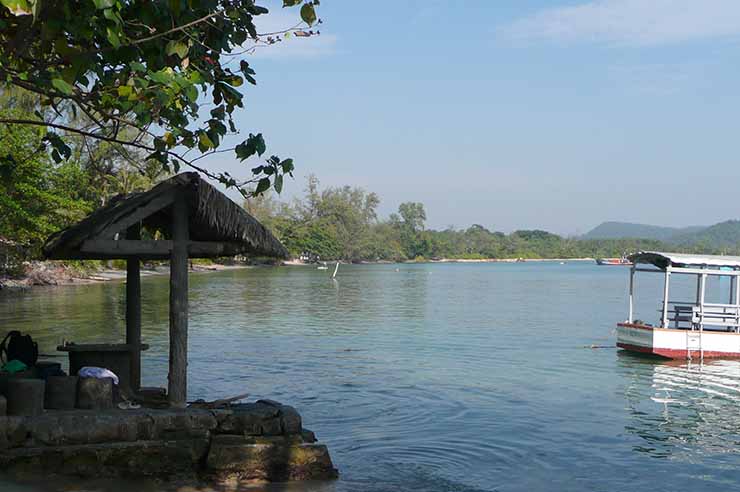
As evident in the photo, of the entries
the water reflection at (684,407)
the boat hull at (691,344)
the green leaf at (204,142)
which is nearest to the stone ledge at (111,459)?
the green leaf at (204,142)

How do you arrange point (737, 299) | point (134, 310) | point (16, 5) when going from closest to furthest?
point (16, 5)
point (134, 310)
point (737, 299)

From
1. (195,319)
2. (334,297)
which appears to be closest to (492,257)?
(334,297)

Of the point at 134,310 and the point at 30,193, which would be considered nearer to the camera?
the point at 134,310

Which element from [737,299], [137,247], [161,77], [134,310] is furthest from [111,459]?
[737,299]

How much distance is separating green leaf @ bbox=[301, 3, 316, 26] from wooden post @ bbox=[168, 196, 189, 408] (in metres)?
2.86

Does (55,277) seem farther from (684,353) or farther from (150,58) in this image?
(150,58)

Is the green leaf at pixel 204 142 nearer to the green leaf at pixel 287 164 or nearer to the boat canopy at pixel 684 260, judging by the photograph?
the green leaf at pixel 287 164

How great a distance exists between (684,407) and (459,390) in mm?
4225

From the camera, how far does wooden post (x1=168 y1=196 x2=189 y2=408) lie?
8.48 metres

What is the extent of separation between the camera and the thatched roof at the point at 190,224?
835 centimetres

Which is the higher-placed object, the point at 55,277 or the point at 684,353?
the point at 55,277

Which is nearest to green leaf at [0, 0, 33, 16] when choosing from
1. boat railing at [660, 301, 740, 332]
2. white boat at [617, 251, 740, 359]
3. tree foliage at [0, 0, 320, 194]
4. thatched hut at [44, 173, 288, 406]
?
tree foliage at [0, 0, 320, 194]

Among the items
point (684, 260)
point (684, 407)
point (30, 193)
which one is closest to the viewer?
point (684, 407)

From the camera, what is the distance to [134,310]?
424 inches
